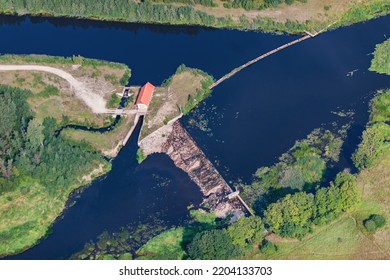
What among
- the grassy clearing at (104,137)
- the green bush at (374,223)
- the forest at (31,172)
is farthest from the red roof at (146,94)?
the green bush at (374,223)

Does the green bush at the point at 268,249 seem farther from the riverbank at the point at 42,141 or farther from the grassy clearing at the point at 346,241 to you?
the riverbank at the point at 42,141

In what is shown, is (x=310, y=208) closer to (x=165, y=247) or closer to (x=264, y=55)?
(x=165, y=247)

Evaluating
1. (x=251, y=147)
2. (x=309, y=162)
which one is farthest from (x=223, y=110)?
(x=309, y=162)

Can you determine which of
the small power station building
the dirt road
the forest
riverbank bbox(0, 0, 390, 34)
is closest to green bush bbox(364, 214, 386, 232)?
the forest

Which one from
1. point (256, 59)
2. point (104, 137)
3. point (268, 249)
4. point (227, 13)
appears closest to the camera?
point (268, 249)

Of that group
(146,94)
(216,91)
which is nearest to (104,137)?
(146,94)

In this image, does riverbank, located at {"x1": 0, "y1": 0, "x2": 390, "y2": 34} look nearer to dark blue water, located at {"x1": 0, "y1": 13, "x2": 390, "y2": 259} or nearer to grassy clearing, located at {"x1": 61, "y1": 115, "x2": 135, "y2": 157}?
dark blue water, located at {"x1": 0, "y1": 13, "x2": 390, "y2": 259}

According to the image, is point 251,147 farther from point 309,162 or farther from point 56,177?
point 56,177
